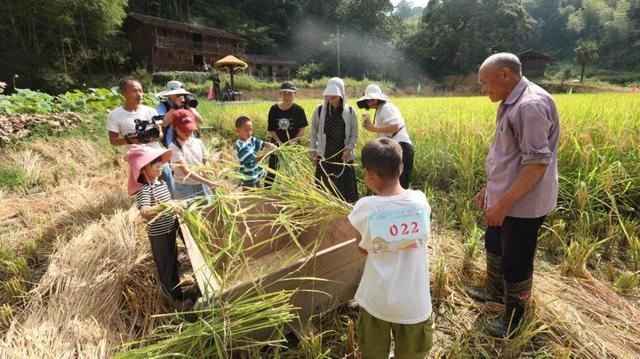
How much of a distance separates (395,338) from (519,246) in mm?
865

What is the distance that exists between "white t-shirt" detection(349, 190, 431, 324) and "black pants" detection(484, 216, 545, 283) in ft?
2.24

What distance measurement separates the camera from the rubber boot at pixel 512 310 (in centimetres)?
177

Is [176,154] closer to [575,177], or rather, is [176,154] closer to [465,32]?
[575,177]

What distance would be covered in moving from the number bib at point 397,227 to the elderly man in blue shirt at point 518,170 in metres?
0.65

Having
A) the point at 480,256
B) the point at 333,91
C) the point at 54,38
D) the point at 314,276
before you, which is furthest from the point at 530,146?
the point at 54,38

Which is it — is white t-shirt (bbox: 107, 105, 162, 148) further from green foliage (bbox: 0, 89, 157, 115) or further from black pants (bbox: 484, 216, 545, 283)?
green foliage (bbox: 0, 89, 157, 115)

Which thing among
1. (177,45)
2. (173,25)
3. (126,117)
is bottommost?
(126,117)

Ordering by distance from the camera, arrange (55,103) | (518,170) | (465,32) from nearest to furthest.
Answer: (518,170)
(55,103)
(465,32)

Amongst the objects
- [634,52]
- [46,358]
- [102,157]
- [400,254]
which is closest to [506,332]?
[400,254]

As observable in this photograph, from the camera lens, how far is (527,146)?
150 centimetres

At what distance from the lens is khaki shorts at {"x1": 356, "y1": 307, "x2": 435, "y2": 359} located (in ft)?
4.46

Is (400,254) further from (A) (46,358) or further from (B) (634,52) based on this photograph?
(B) (634,52)

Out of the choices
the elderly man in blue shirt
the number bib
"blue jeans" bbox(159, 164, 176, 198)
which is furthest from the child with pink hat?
the elderly man in blue shirt

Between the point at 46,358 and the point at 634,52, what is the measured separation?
171ft
